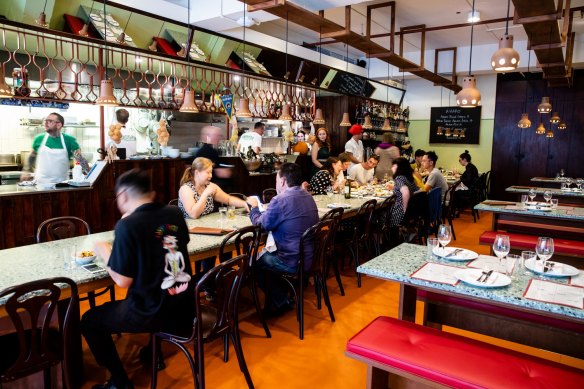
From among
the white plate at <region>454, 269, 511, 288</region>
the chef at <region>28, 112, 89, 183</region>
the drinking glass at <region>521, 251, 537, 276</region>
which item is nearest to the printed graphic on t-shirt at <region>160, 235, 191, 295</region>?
the white plate at <region>454, 269, 511, 288</region>

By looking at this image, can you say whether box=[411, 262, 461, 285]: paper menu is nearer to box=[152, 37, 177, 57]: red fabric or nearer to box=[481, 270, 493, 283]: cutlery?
box=[481, 270, 493, 283]: cutlery

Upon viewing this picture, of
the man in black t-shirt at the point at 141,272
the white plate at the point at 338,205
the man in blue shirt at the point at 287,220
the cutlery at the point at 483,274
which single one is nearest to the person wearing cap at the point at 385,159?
the white plate at the point at 338,205

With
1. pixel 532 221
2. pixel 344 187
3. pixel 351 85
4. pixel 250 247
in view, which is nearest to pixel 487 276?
pixel 250 247

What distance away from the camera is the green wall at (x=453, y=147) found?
12.2 metres

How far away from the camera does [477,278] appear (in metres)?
2.31

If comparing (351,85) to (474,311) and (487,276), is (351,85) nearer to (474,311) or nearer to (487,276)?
(474,311)

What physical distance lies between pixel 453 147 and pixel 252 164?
7.25 metres

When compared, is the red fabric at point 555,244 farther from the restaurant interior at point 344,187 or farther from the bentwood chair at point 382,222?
the bentwood chair at point 382,222

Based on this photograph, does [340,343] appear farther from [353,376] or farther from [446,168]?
[446,168]

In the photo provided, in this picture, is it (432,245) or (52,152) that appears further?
(52,152)

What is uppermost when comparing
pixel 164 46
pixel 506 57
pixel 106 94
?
pixel 164 46

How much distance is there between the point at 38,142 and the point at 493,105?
11.0 m

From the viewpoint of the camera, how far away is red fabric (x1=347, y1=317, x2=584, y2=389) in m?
1.96

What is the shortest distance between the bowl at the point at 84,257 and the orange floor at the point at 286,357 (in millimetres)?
877
